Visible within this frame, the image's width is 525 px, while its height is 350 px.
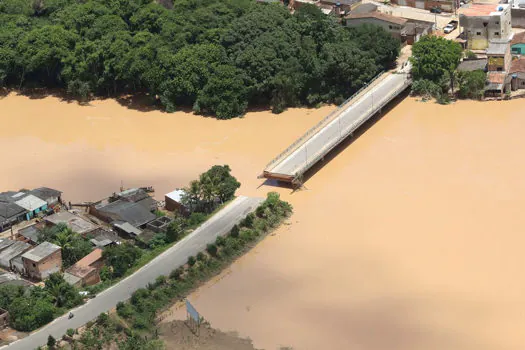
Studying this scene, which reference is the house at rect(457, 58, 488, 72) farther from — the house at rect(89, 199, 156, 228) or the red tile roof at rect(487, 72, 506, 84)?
the house at rect(89, 199, 156, 228)

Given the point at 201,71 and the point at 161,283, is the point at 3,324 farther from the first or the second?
the point at 201,71

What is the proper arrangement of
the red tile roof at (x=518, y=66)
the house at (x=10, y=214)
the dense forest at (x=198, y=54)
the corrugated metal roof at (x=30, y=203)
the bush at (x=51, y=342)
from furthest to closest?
the dense forest at (x=198, y=54), the red tile roof at (x=518, y=66), the corrugated metal roof at (x=30, y=203), the house at (x=10, y=214), the bush at (x=51, y=342)

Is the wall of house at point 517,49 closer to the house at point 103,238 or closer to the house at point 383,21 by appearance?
the house at point 383,21

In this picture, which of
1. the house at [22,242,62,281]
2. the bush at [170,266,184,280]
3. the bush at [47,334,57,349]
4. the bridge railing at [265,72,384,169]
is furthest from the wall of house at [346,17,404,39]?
the bush at [47,334,57,349]

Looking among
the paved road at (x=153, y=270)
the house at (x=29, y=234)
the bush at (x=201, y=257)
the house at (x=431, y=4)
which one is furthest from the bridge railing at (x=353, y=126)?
the house at (x=29, y=234)

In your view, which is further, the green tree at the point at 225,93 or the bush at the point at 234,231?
the green tree at the point at 225,93

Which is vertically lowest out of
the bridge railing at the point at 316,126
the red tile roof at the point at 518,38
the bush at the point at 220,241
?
the bush at the point at 220,241
